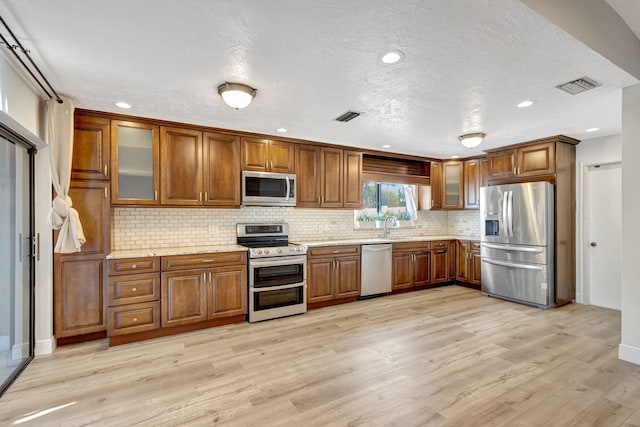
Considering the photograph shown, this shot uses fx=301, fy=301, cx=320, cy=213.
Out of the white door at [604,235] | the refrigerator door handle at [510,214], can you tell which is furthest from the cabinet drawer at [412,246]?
the white door at [604,235]

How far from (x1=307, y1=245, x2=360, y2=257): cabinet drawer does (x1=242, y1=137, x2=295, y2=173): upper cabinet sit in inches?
46.7

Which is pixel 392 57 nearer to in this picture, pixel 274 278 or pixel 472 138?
pixel 472 138

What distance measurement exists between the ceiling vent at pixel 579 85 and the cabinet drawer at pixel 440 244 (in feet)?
10.7

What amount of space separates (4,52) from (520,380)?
4456 mm

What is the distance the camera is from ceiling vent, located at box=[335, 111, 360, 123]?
10.5ft

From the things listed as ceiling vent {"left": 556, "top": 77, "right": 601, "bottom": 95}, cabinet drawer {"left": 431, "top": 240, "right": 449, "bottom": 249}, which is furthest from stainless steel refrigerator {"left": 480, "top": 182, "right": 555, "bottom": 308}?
ceiling vent {"left": 556, "top": 77, "right": 601, "bottom": 95}

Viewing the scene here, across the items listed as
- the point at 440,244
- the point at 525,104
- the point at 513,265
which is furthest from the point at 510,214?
the point at 525,104

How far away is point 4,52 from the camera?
202cm

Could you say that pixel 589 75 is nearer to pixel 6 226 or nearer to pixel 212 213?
pixel 212 213

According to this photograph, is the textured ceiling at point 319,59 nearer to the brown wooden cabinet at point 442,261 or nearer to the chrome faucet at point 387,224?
the chrome faucet at point 387,224

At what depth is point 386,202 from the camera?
5758 mm

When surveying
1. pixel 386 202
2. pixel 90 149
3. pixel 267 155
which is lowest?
pixel 386 202

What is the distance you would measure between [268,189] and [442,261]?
352 centimetres

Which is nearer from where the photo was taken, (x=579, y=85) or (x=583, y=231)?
(x=579, y=85)
